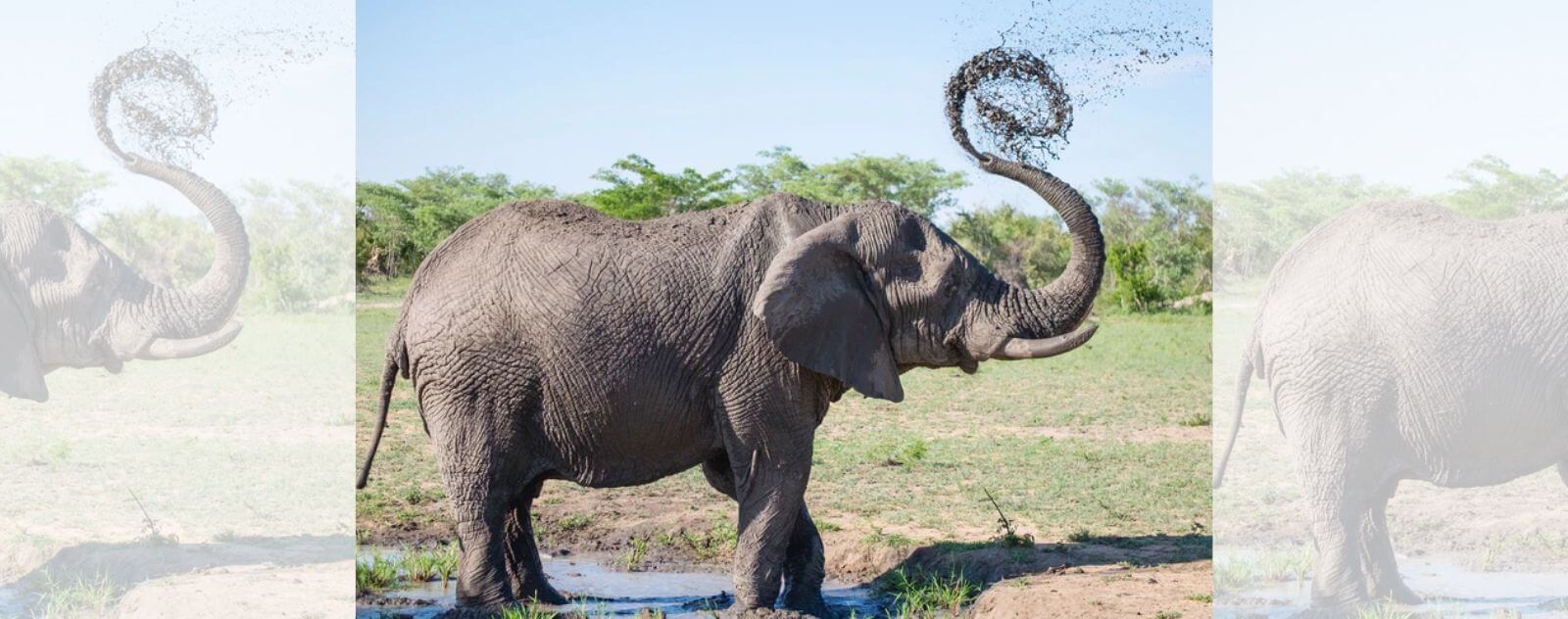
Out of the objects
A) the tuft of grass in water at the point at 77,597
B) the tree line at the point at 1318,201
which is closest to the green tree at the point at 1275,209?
the tree line at the point at 1318,201

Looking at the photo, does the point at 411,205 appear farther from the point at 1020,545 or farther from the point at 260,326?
the point at 1020,545

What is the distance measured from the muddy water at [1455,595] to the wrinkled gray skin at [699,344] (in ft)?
6.85

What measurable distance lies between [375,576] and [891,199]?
20.6 metres

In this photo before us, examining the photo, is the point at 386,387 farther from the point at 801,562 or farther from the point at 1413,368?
the point at 1413,368

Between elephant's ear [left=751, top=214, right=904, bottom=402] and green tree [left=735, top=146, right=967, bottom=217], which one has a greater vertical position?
green tree [left=735, top=146, right=967, bottom=217]

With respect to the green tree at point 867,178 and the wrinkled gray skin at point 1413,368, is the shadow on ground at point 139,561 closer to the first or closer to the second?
the wrinkled gray skin at point 1413,368

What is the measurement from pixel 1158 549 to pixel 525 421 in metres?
3.92

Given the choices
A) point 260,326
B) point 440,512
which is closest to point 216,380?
point 260,326

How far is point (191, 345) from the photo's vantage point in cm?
971

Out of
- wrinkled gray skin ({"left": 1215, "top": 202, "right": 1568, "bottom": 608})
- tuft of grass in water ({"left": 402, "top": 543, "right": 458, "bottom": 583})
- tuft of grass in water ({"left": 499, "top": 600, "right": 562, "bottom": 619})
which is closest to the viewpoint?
tuft of grass in water ({"left": 499, "top": 600, "right": 562, "bottom": 619})

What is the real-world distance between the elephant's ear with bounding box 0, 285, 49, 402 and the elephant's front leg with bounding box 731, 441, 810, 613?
5118 millimetres

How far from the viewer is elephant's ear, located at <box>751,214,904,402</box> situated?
7016 mm

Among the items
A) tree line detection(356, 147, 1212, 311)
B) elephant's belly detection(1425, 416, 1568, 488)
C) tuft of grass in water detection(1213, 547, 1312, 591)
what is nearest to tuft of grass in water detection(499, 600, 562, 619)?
tuft of grass in water detection(1213, 547, 1312, 591)

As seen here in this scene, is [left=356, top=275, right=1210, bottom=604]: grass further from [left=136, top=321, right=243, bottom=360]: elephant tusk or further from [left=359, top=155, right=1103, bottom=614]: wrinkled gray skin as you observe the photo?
[left=359, top=155, right=1103, bottom=614]: wrinkled gray skin
